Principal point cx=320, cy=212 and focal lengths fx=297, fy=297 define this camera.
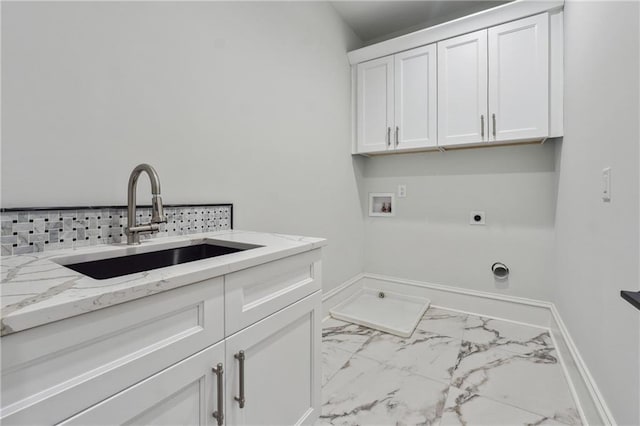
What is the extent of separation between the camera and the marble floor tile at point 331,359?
1665 mm

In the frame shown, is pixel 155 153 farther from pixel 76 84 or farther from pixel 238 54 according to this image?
pixel 238 54

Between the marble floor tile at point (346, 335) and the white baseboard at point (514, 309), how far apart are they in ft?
0.56

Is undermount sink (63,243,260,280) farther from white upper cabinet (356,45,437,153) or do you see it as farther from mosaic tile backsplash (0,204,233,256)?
white upper cabinet (356,45,437,153)

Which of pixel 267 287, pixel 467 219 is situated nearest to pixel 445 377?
pixel 267 287

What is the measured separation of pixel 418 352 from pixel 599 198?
1.26 metres

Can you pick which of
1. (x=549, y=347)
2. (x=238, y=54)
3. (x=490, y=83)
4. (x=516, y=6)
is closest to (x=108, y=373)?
(x=238, y=54)

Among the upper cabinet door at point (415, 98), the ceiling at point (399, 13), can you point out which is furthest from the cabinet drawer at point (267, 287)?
the ceiling at point (399, 13)

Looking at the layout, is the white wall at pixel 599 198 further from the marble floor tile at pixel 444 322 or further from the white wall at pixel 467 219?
the marble floor tile at pixel 444 322

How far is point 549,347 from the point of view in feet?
6.38

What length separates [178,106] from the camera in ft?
4.35

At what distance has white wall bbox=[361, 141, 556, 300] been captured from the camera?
7.43 ft

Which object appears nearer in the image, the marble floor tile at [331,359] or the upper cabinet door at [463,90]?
the marble floor tile at [331,359]

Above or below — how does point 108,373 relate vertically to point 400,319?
above

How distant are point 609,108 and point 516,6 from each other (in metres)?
1.32
